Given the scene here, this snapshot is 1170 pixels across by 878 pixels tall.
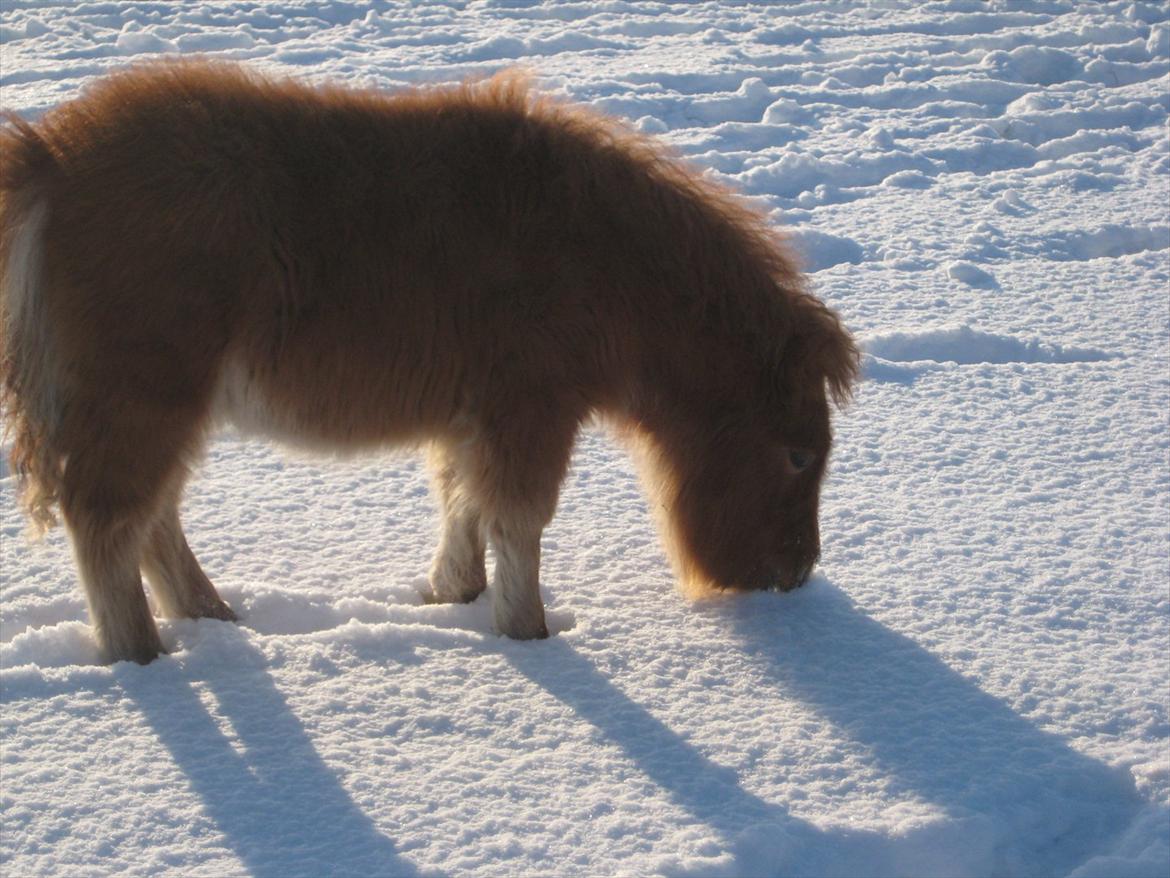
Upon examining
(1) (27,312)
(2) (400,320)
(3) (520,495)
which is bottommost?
(3) (520,495)

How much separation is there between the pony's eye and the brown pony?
2 cm

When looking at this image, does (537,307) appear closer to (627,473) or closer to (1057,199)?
(627,473)

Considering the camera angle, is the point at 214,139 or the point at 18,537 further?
the point at 18,537

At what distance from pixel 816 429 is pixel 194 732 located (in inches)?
79.9

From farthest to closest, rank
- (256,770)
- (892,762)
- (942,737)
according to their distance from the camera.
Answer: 1. (942,737)
2. (892,762)
3. (256,770)

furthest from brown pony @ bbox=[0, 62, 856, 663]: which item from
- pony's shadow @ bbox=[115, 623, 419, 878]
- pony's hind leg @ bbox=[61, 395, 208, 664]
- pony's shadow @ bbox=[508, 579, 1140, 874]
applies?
pony's shadow @ bbox=[508, 579, 1140, 874]

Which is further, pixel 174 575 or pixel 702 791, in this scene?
pixel 174 575

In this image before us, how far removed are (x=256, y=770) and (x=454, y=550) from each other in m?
1.22

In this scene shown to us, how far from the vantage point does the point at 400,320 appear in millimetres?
3633

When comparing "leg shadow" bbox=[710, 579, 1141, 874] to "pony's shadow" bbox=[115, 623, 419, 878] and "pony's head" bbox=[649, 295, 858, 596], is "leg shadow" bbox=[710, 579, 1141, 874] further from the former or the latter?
"pony's shadow" bbox=[115, 623, 419, 878]

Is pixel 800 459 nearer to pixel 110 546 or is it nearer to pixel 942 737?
pixel 942 737

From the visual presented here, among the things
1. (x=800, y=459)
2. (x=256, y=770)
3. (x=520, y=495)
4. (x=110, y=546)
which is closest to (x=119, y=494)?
(x=110, y=546)

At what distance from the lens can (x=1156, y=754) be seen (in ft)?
10.9

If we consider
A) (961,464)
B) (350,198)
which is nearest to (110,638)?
(350,198)
